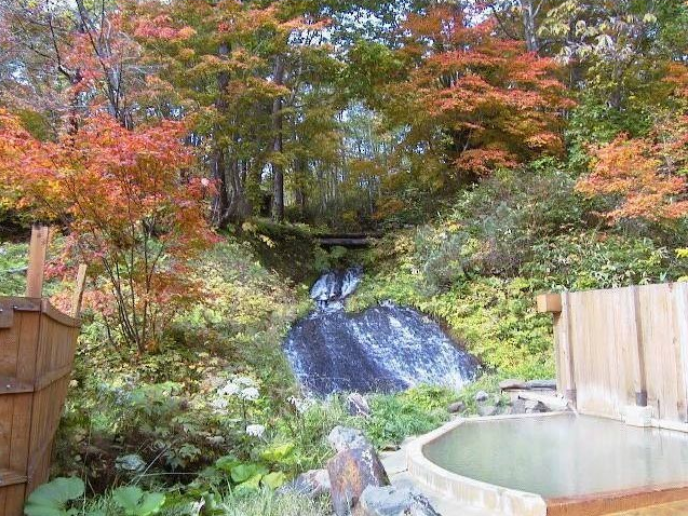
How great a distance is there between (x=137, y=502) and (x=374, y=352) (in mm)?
7167

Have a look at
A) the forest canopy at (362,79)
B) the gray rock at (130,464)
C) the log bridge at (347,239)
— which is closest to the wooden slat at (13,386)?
the gray rock at (130,464)

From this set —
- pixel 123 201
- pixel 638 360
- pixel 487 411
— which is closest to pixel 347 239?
pixel 123 201

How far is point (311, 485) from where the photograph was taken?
349cm

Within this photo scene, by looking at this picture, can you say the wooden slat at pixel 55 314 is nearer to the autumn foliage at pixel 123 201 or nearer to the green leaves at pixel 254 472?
the green leaves at pixel 254 472

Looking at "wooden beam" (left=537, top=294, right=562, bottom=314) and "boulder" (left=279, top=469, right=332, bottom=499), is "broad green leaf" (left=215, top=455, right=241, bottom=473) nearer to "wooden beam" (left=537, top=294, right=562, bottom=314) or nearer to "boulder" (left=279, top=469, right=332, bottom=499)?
"boulder" (left=279, top=469, right=332, bottom=499)

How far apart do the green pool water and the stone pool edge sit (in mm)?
187

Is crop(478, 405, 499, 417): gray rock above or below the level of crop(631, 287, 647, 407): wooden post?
below

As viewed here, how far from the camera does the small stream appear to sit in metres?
8.79

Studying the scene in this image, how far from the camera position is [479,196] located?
13102 mm

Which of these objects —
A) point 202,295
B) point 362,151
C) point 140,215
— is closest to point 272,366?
point 202,295

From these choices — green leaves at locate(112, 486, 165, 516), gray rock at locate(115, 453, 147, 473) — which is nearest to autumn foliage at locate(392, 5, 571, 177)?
gray rock at locate(115, 453, 147, 473)

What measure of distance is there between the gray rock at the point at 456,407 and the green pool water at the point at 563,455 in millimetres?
1119

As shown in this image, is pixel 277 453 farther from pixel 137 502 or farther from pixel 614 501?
pixel 614 501

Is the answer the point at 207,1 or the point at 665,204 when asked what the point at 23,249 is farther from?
the point at 665,204
